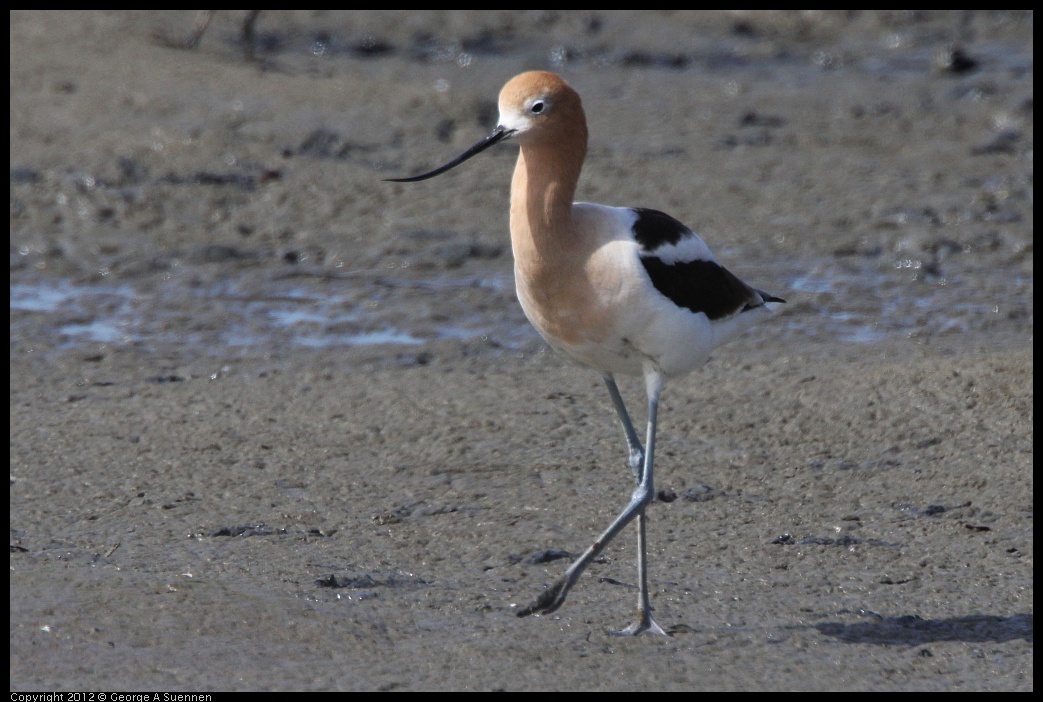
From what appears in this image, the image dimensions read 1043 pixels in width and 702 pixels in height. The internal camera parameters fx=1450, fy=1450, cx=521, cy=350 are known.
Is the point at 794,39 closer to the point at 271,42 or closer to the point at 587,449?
the point at 271,42

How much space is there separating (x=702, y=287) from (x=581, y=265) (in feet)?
1.35

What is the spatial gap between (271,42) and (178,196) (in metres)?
4.24

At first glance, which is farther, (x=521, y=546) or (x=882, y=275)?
(x=882, y=275)

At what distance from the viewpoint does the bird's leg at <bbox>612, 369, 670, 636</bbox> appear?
3.76 meters

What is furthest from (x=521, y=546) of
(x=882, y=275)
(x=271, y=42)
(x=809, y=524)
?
(x=271, y=42)

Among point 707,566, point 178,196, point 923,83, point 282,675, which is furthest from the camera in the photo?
point 923,83

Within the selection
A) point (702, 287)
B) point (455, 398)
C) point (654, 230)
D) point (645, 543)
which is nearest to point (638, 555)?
point (645, 543)

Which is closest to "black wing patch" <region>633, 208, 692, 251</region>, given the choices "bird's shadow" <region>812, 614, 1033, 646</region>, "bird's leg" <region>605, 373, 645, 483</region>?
"bird's leg" <region>605, 373, 645, 483</region>

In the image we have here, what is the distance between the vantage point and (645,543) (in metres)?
3.96

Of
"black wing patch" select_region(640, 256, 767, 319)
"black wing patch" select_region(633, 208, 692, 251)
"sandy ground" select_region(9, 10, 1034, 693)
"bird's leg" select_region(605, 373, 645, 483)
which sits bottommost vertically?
"sandy ground" select_region(9, 10, 1034, 693)

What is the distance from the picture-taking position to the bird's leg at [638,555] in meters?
3.79

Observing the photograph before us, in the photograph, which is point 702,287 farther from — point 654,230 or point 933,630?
point 933,630

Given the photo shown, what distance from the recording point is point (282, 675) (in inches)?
132

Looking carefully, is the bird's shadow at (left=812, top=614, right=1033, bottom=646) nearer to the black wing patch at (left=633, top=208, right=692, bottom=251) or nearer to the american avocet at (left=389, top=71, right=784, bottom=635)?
the american avocet at (left=389, top=71, right=784, bottom=635)
